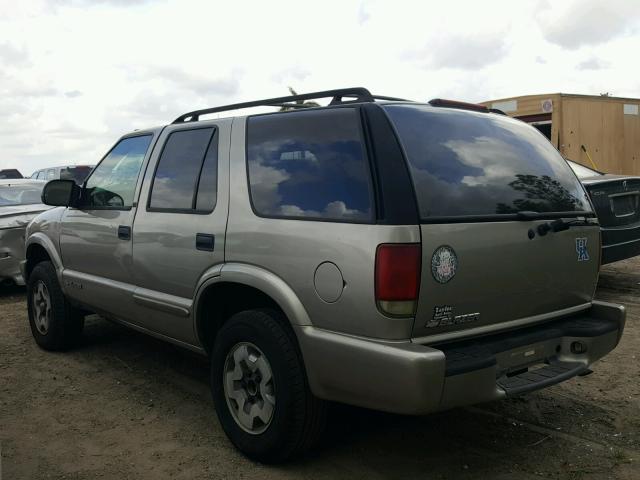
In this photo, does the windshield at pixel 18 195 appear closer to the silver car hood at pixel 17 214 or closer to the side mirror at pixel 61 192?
the silver car hood at pixel 17 214

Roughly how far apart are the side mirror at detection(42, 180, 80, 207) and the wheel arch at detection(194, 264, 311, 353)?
6.13 ft

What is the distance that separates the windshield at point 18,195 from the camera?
880cm

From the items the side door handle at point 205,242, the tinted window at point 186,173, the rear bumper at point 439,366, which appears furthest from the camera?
the tinted window at point 186,173

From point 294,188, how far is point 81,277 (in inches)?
96.3

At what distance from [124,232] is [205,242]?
0.99m

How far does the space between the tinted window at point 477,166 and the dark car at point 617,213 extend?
3.03 m

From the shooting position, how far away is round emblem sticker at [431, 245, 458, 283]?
9.12 ft

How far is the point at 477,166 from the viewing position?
3139 millimetres

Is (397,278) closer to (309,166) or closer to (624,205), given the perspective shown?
(309,166)

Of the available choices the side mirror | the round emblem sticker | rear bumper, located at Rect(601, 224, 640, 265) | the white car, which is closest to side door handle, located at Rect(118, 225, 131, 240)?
the side mirror

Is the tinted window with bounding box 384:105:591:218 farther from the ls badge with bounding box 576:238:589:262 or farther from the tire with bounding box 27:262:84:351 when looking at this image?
the tire with bounding box 27:262:84:351

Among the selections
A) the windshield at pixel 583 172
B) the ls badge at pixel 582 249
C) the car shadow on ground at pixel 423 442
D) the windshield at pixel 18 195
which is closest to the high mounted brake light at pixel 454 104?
the ls badge at pixel 582 249

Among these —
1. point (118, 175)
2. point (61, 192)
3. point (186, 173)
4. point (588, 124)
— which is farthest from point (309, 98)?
point (588, 124)

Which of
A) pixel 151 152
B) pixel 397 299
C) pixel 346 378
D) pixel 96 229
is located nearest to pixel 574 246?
pixel 397 299
